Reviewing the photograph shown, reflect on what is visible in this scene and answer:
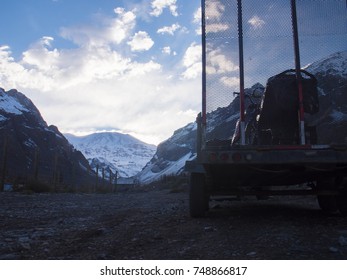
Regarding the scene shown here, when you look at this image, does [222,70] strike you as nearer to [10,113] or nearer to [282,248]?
[282,248]

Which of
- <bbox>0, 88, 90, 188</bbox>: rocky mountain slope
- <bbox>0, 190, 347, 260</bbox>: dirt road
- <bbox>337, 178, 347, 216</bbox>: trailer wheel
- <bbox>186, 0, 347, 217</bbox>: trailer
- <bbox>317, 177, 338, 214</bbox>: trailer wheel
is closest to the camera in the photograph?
<bbox>0, 190, 347, 260</bbox>: dirt road

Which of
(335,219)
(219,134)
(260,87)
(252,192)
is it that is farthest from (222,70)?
(335,219)

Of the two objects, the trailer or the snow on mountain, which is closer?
the trailer

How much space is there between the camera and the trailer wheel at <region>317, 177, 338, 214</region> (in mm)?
6625

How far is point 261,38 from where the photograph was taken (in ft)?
20.6

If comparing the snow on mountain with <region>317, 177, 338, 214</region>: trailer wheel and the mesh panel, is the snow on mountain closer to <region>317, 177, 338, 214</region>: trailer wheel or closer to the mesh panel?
the mesh panel

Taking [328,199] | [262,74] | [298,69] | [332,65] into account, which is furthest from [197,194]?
[332,65]

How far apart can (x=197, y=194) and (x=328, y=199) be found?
2698 mm

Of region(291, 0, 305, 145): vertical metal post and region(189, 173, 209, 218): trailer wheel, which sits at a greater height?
region(291, 0, 305, 145): vertical metal post

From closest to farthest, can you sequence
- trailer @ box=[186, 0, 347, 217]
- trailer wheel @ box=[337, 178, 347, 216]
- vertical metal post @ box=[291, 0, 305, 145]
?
vertical metal post @ box=[291, 0, 305, 145] < trailer wheel @ box=[337, 178, 347, 216] < trailer @ box=[186, 0, 347, 217]

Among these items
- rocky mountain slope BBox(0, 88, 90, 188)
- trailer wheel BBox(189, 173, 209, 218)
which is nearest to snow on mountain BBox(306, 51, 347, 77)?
trailer wheel BBox(189, 173, 209, 218)

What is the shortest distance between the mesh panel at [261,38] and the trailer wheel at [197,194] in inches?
35.7

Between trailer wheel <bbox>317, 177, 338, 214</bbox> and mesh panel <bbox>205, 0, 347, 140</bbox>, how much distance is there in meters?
2.14
